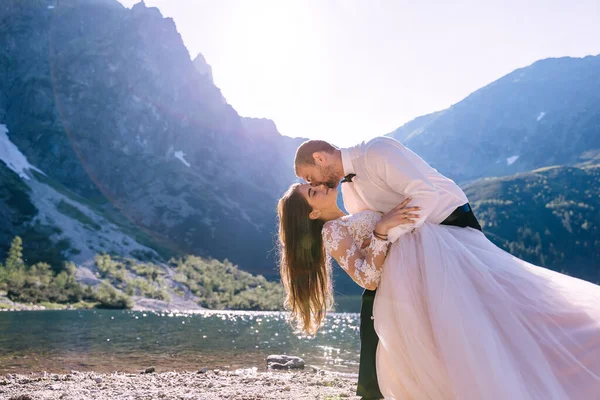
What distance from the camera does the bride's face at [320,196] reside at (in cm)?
564

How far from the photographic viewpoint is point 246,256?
19088 centimetres

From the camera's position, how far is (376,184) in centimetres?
536

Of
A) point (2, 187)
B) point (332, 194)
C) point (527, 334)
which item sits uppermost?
point (2, 187)

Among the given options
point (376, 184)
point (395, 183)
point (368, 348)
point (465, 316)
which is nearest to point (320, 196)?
point (376, 184)

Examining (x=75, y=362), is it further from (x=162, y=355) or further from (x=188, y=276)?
(x=188, y=276)

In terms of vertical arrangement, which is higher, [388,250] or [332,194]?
[332,194]

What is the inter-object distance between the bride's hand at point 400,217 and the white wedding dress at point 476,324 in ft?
0.86

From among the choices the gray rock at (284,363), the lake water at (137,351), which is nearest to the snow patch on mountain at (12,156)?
the lake water at (137,351)

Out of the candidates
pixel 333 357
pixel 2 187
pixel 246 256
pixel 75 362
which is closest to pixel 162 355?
pixel 75 362

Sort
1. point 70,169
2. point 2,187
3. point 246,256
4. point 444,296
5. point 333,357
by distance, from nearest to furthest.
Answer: point 444,296
point 333,357
point 2,187
point 70,169
point 246,256

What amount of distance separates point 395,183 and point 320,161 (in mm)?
889

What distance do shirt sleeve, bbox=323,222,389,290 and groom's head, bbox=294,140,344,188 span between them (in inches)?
22.1

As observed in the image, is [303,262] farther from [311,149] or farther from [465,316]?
[465,316]

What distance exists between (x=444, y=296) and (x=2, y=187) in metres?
143
